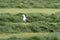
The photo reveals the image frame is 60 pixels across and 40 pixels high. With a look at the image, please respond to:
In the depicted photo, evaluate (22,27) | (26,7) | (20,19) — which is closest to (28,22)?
(20,19)

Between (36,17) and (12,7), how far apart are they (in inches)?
247

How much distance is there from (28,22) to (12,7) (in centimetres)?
737

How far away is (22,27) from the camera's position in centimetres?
1477

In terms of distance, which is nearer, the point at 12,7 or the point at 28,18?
the point at 28,18

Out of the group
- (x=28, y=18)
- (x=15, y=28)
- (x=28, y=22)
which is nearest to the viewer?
(x=15, y=28)

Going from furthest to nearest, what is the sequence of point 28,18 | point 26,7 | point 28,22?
point 26,7
point 28,18
point 28,22

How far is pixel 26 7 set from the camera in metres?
23.5

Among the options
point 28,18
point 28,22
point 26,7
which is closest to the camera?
point 28,22

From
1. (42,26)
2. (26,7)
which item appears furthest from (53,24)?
(26,7)

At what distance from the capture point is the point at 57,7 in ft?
78.7

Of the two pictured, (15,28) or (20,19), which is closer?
(15,28)

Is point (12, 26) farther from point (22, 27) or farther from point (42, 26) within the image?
point (42, 26)

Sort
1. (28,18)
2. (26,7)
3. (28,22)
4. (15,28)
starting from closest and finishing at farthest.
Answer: (15,28) < (28,22) < (28,18) < (26,7)

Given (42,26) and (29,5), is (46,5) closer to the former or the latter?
(29,5)
